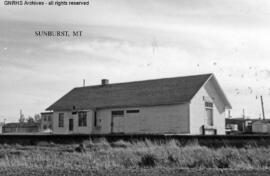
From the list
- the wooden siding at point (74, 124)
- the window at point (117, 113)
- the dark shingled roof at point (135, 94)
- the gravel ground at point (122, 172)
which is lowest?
the gravel ground at point (122, 172)

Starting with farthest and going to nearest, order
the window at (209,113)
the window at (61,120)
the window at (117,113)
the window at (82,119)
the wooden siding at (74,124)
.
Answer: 1. the window at (61,120)
2. the window at (82,119)
3. the wooden siding at (74,124)
4. the window at (117,113)
5. the window at (209,113)

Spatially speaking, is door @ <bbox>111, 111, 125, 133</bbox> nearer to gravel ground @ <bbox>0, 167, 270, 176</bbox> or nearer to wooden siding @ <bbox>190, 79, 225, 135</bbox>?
wooden siding @ <bbox>190, 79, 225, 135</bbox>

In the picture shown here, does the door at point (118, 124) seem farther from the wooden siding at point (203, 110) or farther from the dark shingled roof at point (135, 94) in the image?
the wooden siding at point (203, 110)

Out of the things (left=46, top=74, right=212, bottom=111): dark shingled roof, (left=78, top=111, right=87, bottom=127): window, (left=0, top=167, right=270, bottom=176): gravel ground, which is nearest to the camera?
(left=0, top=167, right=270, bottom=176): gravel ground

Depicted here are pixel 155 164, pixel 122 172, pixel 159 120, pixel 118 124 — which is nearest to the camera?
pixel 122 172

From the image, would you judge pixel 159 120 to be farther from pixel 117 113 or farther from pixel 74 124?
pixel 74 124

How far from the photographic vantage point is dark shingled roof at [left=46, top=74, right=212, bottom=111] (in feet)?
110

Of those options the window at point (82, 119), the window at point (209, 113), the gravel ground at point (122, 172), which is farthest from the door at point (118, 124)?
the gravel ground at point (122, 172)

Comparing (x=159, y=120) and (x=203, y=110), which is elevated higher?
(x=203, y=110)

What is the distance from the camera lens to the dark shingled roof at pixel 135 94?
1324 inches

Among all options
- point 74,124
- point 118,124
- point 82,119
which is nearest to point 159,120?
point 118,124

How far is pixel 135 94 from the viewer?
36812 millimetres

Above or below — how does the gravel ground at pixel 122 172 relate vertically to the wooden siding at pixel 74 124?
below

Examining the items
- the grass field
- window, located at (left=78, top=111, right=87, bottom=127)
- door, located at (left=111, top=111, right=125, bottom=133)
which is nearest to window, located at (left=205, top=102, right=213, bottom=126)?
door, located at (left=111, top=111, right=125, bottom=133)
